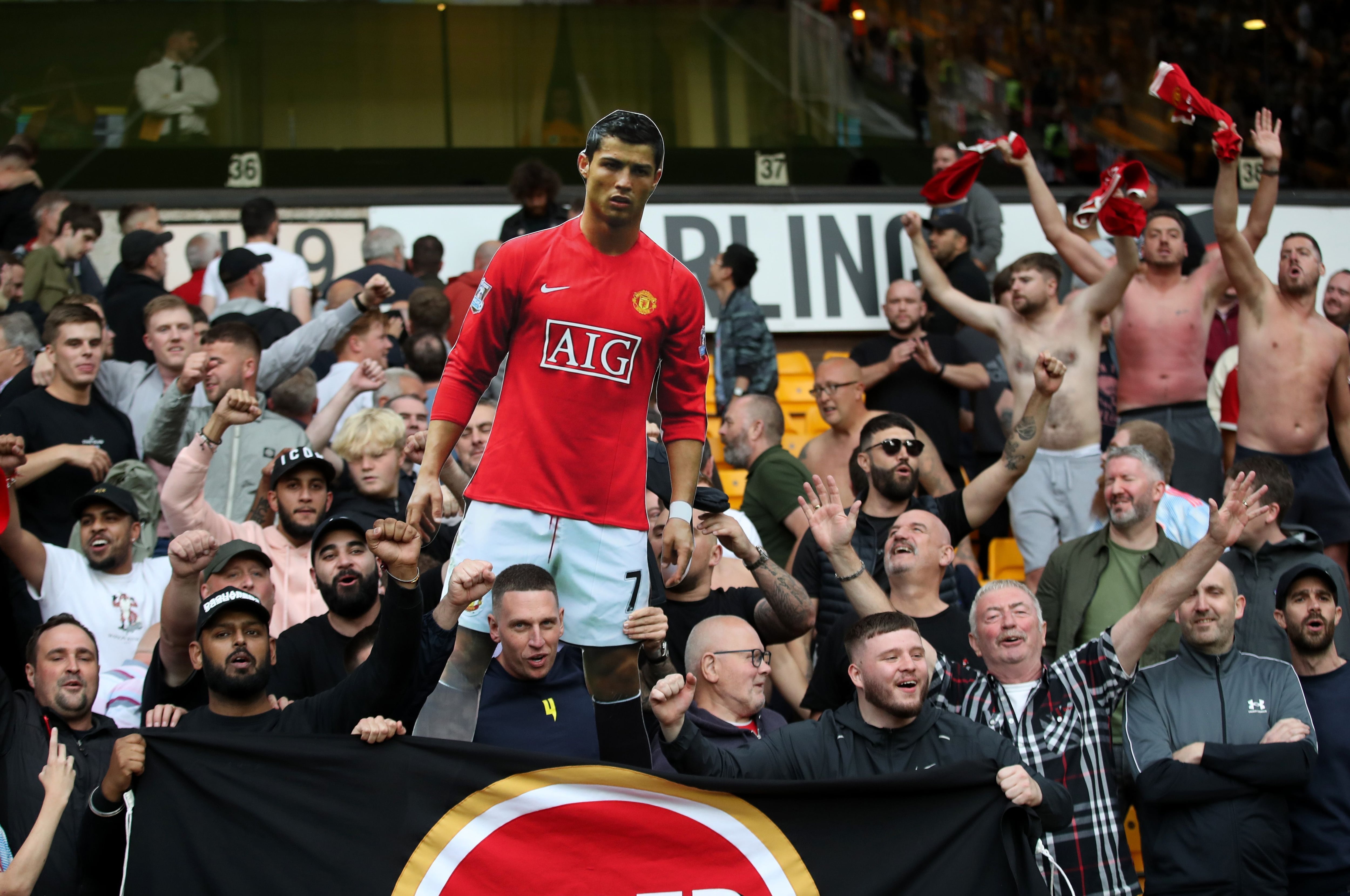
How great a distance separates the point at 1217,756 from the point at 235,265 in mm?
5850

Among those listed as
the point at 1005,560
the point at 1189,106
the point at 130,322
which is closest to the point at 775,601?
the point at 1005,560

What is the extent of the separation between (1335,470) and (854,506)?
358 cm

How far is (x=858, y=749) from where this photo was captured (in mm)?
4793

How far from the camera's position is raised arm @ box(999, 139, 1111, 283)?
836 centimetres

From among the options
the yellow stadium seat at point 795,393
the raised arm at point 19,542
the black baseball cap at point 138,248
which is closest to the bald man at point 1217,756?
the raised arm at point 19,542

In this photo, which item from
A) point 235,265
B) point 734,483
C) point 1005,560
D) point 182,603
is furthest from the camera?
point 734,483

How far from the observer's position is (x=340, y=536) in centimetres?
548

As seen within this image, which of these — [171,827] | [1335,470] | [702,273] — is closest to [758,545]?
[171,827]

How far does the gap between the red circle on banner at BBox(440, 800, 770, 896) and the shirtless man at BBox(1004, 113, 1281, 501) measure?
482 centimetres

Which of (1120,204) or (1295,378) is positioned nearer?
(1120,204)

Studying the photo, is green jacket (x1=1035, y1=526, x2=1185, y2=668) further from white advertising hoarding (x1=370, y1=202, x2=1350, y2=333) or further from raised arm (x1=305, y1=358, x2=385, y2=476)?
white advertising hoarding (x1=370, y1=202, x2=1350, y2=333)

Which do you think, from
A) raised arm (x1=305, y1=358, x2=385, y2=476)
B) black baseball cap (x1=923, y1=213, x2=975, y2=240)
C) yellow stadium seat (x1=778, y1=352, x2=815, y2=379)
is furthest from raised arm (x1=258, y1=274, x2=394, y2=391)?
black baseball cap (x1=923, y1=213, x2=975, y2=240)

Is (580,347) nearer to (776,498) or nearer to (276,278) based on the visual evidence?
(776,498)

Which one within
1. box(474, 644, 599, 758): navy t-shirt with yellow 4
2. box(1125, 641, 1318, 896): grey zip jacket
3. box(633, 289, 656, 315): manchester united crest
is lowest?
box(1125, 641, 1318, 896): grey zip jacket
